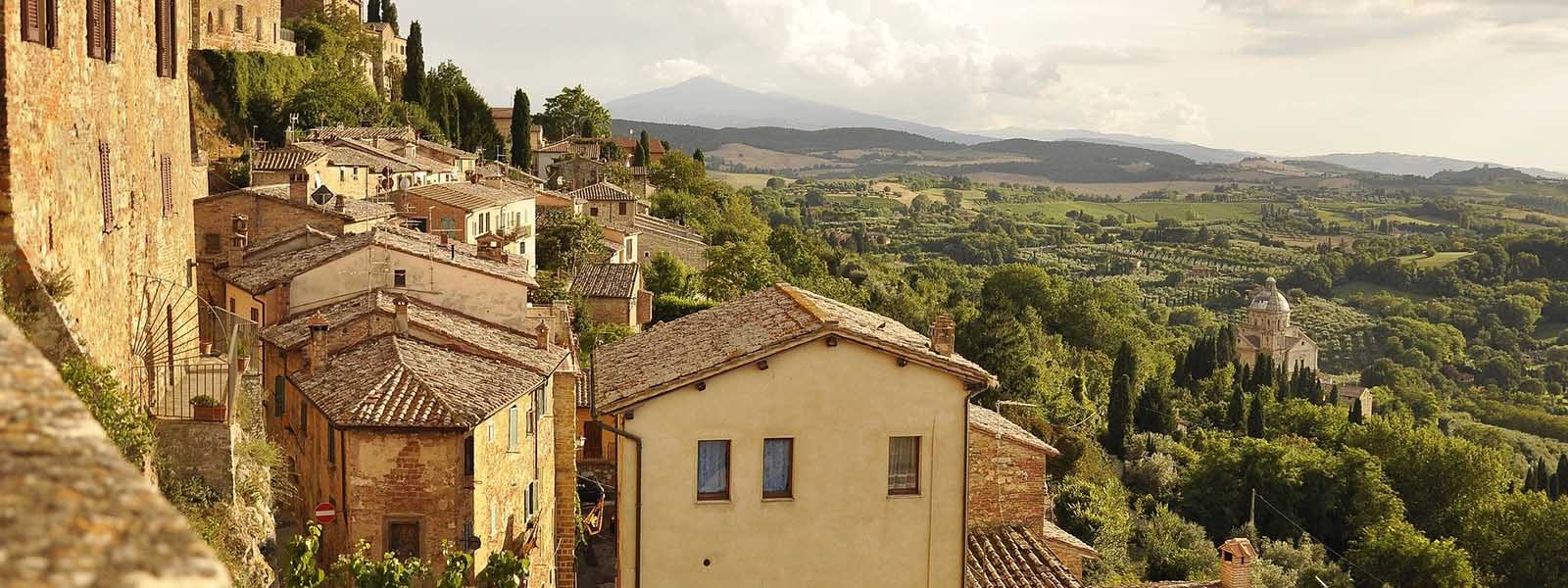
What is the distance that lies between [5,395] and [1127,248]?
19960 centimetres

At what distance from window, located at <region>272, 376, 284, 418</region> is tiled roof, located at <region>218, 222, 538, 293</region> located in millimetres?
3267

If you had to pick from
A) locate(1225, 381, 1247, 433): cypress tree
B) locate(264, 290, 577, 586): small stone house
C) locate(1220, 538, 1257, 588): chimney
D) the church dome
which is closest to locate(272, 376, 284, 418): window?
locate(264, 290, 577, 586): small stone house

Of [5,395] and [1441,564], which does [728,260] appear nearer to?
[1441,564]

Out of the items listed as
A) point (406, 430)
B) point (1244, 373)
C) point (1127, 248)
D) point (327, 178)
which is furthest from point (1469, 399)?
point (406, 430)

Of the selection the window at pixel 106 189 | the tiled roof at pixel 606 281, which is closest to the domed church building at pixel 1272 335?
the tiled roof at pixel 606 281

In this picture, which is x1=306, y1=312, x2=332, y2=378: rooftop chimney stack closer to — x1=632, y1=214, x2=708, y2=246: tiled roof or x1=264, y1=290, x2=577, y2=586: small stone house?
x1=264, y1=290, x2=577, y2=586: small stone house

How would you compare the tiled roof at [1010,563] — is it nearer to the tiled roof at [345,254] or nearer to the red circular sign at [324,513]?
the red circular sign at [324,513]

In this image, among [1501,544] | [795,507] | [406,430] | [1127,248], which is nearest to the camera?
[795,507]

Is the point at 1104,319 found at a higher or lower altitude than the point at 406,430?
lower

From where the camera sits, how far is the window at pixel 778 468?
14.8 metres

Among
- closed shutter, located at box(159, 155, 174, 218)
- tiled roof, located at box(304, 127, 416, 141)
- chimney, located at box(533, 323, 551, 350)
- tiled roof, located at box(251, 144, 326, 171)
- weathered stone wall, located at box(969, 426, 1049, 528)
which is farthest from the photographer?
tiled roof, located at box(304, 127, 416, 141)

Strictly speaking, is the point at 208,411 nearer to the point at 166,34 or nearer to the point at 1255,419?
the point at 166,34

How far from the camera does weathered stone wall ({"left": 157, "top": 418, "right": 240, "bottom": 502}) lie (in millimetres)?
13633

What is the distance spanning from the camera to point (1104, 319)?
91625 mm
